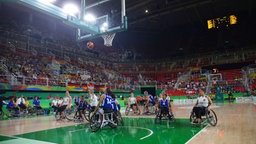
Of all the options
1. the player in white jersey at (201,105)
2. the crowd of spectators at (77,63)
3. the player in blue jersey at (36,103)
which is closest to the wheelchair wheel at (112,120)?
the player in white jersey at (201,105)

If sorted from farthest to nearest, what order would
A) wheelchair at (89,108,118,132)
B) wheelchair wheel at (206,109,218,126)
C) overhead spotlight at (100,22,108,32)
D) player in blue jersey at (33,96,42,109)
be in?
player in blue jersey at (33,96,42,109)
overhead spotlight at (100,22,108,32)
wheelchair wheel at (206,109,218,126)
wheelchair at (89,108,118,132)

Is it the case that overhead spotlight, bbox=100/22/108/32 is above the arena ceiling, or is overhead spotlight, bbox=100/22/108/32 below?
below

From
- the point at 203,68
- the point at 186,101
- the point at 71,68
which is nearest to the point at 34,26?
the point at 71,68

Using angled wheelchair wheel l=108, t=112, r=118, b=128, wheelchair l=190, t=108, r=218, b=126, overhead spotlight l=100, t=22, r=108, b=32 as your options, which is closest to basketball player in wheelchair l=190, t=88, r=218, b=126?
wheelchair l=190, t=108, r=218, b=126

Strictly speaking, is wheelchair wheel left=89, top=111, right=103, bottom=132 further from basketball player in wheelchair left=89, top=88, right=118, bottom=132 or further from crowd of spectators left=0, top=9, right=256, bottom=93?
crowd of spectators left=0, top=9, right=256, bottom=93

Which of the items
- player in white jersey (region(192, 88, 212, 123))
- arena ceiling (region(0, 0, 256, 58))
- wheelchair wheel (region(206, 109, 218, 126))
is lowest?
wheelchair wheel (region(206, 109, 218, 126))

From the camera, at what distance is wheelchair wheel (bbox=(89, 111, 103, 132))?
6721 millimetres

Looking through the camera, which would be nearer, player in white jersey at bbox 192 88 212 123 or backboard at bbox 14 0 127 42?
backboard at bbox 14 0 127 42

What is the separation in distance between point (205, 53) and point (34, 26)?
24.5 metres

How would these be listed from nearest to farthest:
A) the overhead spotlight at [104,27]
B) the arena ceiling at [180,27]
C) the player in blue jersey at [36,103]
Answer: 1. the overhead spotlight at [104,27]
2. the player in blue jersey at [36,103]
3. the arena ceiling at [180,27]

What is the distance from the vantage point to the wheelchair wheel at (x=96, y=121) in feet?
22.0

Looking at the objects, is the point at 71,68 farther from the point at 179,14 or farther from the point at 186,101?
the point at 179,14

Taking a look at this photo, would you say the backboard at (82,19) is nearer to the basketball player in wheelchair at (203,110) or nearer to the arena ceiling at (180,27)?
the basketball player in wheelchair at (203,110)

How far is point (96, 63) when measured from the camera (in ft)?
90.6
